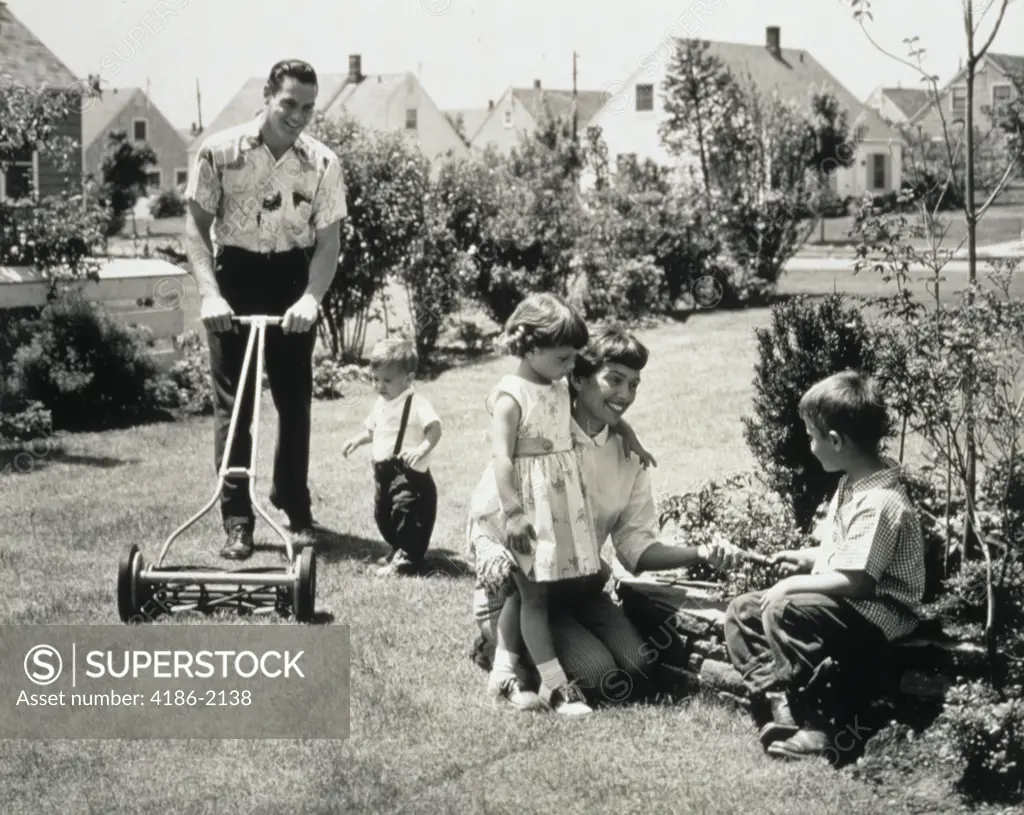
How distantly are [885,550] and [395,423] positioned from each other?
110 inches

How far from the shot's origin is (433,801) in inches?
144

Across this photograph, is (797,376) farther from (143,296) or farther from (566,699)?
(143,296)

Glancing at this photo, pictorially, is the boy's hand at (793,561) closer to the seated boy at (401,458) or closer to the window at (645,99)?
the seated boy at (401,458)

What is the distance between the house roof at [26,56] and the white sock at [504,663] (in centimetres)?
1811

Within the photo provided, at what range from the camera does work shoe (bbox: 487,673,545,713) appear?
4.36 meters

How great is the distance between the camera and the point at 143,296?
1143cm

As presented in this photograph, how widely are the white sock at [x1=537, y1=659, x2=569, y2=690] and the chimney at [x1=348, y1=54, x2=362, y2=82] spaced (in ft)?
183

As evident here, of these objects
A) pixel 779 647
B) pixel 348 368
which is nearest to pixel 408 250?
pixel 348 368

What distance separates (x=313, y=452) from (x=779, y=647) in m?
5.88

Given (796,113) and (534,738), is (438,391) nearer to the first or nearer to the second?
(534,738)

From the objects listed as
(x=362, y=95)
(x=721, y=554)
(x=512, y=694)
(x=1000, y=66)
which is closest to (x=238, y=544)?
(x=512, y=694)

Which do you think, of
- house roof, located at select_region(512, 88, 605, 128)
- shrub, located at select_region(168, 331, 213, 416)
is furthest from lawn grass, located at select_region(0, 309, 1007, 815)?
house roof, located at select_region(512, 88, 605, 128)

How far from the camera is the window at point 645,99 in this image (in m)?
43.4

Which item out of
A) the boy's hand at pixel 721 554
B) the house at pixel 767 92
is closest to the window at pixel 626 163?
the house at pixel 767 92
